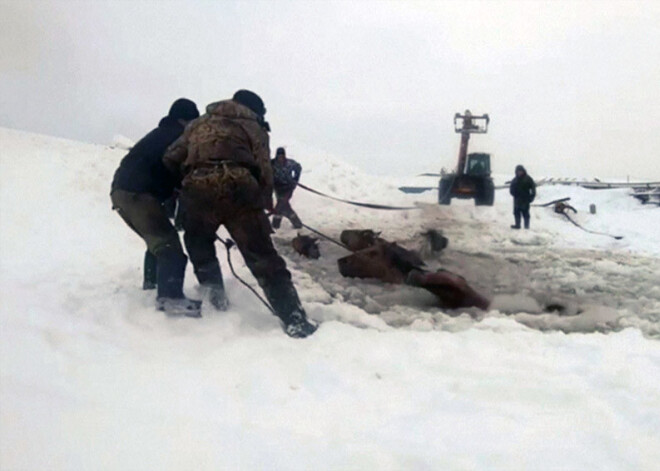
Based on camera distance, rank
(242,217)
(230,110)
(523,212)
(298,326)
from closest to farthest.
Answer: (298,326), (242,217), (230,110), (523,212)

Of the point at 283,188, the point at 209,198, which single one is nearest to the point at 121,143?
the point at 283,188

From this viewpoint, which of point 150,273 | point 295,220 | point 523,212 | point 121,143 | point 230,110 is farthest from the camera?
point 121,143

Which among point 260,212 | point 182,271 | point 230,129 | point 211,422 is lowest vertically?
point 211,422

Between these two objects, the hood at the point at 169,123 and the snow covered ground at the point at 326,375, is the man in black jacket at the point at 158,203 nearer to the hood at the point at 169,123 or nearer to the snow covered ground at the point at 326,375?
the hood at the point at 169,123

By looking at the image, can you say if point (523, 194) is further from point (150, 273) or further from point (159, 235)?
point (159, 235)

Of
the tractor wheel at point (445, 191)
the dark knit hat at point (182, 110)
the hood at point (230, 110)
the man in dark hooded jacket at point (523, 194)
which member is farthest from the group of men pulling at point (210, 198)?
the tractor wheel at point (445, 191)

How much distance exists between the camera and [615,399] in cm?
234

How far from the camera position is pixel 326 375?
266 cm

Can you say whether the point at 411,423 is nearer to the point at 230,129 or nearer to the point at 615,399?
the point at 615,399

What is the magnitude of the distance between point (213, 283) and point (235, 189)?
79 centimetres

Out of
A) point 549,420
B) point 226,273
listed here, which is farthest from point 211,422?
point 226,273

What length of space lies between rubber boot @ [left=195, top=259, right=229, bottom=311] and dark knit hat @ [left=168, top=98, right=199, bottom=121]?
45.1 inches

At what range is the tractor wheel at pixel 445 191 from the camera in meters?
16.2

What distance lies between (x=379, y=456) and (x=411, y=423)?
339mm
